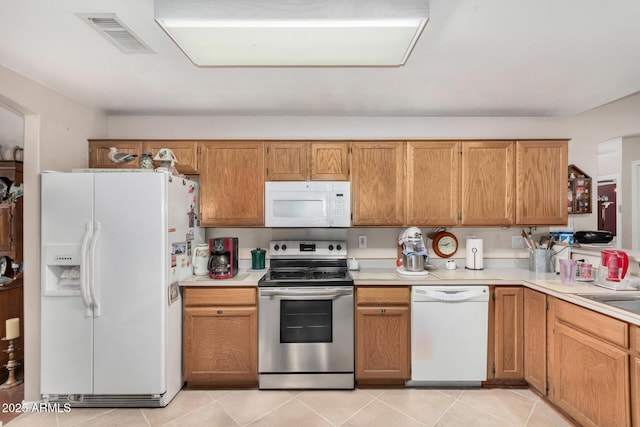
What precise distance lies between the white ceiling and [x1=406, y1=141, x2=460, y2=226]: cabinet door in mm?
450

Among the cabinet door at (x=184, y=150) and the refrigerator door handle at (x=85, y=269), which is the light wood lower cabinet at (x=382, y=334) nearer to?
the cabinet door at (x=184, y=150)

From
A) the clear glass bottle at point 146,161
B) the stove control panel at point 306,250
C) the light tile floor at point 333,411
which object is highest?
the clear glass bottle at point 146,161

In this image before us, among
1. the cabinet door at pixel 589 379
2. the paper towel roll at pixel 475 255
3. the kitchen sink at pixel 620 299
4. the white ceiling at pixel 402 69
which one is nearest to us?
the white ceiling at pixel 402 69

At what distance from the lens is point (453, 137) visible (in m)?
3.11

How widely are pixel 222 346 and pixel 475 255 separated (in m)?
2.45

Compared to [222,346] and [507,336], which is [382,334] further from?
[222,346]

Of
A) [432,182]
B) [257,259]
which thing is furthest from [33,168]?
[432,182]

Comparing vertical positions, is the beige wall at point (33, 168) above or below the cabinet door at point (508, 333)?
above

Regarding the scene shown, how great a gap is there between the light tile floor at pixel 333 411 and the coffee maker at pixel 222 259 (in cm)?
96

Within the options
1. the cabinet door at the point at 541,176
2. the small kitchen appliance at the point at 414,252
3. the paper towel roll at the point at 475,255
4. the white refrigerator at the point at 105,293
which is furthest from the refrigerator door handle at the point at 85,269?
the cabinet door at the point at 541,176

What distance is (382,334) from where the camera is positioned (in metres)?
2.51

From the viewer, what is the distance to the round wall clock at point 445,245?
3066 millimetres

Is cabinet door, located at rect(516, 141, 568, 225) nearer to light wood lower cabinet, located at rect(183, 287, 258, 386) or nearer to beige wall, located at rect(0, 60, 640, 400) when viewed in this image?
beige wall, located at rect(0, 60, 640, 400)

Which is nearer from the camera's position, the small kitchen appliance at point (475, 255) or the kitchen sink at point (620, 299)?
the kitchen sink at point (620, 299)
